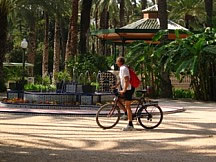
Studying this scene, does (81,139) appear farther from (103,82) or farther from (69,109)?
(103,82)

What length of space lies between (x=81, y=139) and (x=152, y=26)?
2022 cm

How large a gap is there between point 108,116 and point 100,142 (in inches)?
86.0

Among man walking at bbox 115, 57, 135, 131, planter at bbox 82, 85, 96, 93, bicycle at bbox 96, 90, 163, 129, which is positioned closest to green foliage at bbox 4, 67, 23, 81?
planter at bbox 82, 85, 96, 93

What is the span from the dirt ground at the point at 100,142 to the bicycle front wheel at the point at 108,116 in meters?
0.20

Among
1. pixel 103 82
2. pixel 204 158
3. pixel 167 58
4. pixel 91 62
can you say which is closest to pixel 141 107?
pixel 204 158

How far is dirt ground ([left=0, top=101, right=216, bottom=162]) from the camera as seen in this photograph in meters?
7.47

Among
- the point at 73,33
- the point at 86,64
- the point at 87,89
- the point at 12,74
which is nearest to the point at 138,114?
the point at 87,89

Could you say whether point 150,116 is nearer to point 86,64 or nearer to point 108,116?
point 108,116

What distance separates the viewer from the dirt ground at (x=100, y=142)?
24.5 feet

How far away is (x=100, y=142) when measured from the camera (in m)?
9.16

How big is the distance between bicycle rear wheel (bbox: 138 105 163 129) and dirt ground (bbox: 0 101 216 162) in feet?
0.62

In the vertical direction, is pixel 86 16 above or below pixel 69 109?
above

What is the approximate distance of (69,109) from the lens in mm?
16922

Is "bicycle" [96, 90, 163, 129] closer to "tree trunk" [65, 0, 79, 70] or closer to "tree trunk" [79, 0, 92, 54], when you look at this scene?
"tree trunk" [65, 0, 79, 70]
